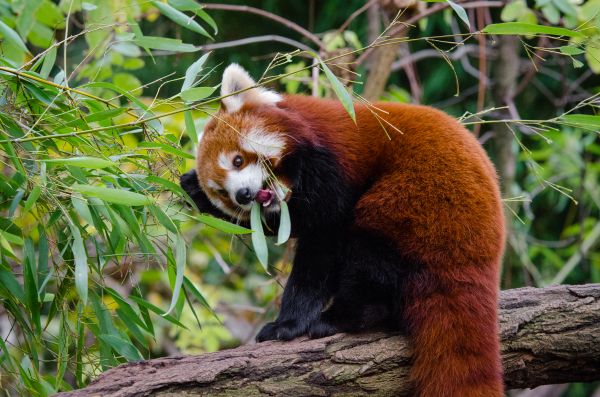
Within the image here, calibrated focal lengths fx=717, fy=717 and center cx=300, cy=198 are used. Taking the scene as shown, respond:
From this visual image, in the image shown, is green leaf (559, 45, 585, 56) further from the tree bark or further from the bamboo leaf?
the tree bark

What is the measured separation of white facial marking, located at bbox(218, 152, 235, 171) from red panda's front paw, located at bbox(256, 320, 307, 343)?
0.67 metres

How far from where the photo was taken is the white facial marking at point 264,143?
2.88m

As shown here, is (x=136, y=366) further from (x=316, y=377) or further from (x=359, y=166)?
(x=359, y=166)

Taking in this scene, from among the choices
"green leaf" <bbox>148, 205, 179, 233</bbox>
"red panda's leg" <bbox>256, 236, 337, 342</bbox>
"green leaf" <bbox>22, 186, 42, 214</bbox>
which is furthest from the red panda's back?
"green leaf" <bbox>22, 186, 42, 214</bbox>

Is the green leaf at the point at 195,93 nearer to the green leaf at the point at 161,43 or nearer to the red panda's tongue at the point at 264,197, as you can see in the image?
the green leaf at the point at 161,43

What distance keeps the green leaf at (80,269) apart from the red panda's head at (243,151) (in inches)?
31.8

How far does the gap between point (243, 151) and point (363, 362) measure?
1006mm

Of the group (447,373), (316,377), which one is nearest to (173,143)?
(316,377)

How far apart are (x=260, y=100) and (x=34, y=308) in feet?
4.12

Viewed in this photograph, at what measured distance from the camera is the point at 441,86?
24.1 ft

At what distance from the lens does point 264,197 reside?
Result: 2.88 metres

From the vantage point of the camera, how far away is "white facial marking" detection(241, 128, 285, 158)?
2881 millimetres

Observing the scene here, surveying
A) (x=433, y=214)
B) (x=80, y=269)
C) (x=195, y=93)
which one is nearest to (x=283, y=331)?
(x=433, y=214)

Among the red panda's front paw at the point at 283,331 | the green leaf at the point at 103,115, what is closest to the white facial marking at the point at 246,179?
the red panda's front paw at the point at 283,331
